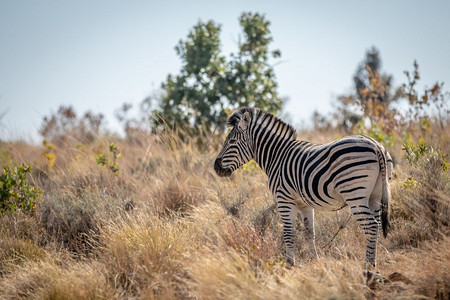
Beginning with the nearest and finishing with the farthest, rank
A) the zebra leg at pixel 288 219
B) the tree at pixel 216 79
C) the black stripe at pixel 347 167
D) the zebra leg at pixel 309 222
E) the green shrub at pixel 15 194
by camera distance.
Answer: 1. the black stripe at pixel 347 167
2. the zebra leg at pixel 288 219
3. the zebra leg at pixel 309 222
4. the green shrub at pixel 15 194
5. the tree at pixel 216 79

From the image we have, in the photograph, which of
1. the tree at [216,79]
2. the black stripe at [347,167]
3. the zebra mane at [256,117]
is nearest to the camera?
the black stripe at [347,167]

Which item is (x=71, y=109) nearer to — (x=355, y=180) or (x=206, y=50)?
(x=206, y=50)

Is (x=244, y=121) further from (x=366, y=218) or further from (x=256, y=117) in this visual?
(x=366, y=218)

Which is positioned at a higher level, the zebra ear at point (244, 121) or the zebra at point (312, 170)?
the zebra ear at point (244, 121)

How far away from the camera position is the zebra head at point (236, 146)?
577 cm

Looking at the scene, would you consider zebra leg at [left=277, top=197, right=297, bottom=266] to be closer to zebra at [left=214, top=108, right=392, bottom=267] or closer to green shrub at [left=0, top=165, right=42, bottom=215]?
zebra at [left=214, top=108, right=392, bottom=267]

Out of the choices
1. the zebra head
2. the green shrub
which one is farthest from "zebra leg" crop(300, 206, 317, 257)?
the green shrub

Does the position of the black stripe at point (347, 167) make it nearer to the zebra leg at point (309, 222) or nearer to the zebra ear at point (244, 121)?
the zebra leg at point (309, 222)

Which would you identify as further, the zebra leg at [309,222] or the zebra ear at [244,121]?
the zebra ear at [244,121]

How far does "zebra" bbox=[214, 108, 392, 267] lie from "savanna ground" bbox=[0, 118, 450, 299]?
0.49 meters

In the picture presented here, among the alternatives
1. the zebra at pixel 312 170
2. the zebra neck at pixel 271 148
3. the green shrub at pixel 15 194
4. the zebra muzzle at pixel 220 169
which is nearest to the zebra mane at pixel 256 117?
the zebra at pixel 312 170

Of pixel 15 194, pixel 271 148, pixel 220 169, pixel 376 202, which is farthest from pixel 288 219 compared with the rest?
pixel 15 194

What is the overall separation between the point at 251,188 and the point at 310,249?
2.52 m

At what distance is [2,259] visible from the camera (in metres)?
5.88
